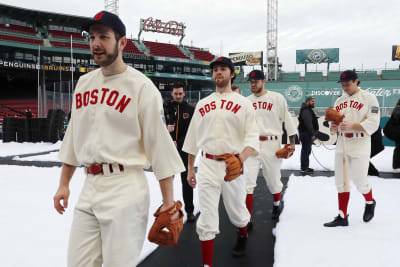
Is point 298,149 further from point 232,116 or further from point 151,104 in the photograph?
point 151,104

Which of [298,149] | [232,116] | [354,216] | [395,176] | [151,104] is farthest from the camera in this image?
[298,149]

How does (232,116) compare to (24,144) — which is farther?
(24,144)

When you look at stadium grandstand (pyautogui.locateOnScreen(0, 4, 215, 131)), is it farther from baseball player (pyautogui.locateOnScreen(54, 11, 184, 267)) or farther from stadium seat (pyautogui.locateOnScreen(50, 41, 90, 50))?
baseball player (pyautogui.locateOnScreen(54, 11, 184, 267))

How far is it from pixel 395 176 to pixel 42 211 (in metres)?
7.79

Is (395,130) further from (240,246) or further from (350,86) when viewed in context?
(240,246)

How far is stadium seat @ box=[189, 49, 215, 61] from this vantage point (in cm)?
4853

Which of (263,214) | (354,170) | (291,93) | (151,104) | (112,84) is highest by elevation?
(291,93)

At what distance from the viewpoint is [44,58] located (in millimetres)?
32875

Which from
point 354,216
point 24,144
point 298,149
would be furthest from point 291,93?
point 354,216

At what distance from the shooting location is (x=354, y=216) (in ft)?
14.9

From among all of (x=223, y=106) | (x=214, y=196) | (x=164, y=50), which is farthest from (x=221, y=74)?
(x=164, y=50)

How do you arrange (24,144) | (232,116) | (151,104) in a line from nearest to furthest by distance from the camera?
(151,104), (232,116), (24,144)

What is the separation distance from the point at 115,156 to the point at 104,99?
344 millimetres

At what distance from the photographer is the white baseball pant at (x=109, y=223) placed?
169 centimetres
